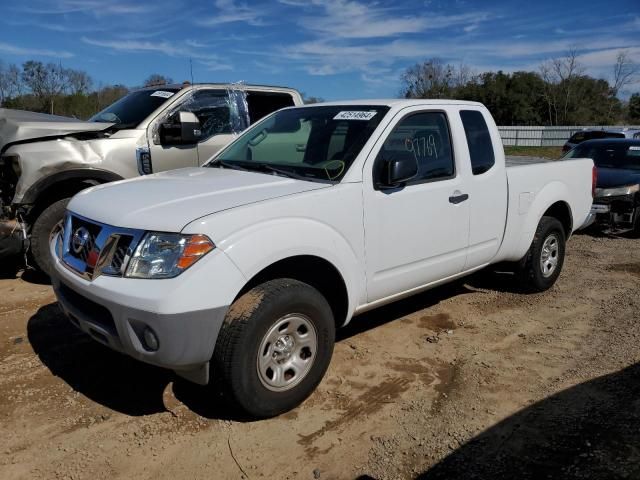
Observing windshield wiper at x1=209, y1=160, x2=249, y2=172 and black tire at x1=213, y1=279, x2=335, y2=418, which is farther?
windshield wiper at x1=209, y1=160, x2=249, y2=172

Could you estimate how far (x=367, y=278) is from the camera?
376 cm

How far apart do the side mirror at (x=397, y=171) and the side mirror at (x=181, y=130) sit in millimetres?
2936

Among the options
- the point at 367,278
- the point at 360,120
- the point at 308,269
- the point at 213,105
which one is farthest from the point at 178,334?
the point at 213,105

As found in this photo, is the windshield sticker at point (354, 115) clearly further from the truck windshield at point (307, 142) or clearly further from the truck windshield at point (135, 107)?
the truck windshield at point (135, 107)

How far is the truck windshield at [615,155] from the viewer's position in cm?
983

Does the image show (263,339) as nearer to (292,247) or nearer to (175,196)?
(292,247)

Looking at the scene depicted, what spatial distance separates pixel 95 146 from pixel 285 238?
3.47 meters

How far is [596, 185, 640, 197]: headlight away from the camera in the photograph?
29.2 feet

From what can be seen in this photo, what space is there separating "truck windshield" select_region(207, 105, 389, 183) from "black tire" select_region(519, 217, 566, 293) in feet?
7.76

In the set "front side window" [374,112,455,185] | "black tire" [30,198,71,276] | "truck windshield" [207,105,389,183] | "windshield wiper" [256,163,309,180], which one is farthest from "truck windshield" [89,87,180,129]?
"front side window" [374,112,455,185]

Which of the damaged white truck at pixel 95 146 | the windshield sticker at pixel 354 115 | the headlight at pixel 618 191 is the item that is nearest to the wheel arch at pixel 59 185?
the damaged white truck at pixel 95 146

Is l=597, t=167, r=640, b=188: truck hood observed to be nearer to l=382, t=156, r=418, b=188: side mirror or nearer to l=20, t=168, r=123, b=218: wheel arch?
l=382, t=156, r=418, b=188: side mirror

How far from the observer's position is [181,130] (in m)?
6.02

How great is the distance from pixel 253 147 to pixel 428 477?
2.77 metres
